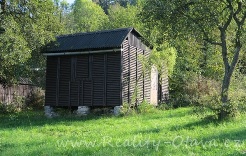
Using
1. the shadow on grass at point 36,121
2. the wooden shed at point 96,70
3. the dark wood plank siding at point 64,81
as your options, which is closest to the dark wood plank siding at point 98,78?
the wooden shed at point 96,70

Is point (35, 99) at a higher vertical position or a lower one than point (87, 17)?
lower

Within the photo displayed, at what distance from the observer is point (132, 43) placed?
19.5m

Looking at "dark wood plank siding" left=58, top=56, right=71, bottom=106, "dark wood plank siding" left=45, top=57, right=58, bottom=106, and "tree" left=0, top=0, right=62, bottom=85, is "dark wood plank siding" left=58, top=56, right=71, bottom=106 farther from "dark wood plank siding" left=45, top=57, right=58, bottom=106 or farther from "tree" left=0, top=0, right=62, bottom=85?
"tree" left=0, top=0, right=62, bottom=85

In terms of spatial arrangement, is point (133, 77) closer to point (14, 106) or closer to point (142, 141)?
point (14, 106)

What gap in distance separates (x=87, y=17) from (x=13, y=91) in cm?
3080

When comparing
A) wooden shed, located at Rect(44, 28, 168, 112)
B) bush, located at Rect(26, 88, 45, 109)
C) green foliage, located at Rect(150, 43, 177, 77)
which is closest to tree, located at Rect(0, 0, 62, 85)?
wooden shed, located at Rect(44, 28, 168, 112)

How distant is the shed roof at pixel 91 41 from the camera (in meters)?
17.9

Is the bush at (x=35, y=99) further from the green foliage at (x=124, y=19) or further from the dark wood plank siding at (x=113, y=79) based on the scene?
the green foliage at (x=124, y=19)

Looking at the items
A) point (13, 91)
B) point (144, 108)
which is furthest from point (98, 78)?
point (13, 91)

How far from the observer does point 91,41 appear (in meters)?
18.8

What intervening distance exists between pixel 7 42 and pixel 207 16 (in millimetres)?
9502

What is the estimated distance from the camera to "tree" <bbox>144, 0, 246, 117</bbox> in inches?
531

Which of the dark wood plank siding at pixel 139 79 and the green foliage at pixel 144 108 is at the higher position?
the dark wood plank siding at pixel 139 79

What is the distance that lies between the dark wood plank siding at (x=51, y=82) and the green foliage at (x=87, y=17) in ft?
81.1
